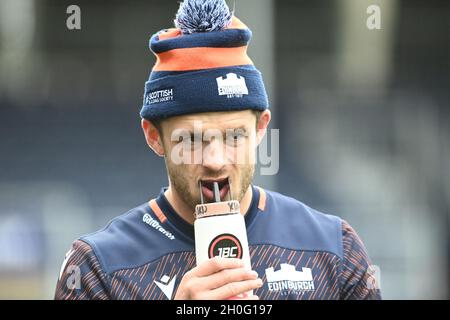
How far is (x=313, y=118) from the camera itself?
296 inches

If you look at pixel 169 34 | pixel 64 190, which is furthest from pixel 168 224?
pixel 64 190

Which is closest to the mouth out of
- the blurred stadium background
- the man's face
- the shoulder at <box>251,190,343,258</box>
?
the man's face

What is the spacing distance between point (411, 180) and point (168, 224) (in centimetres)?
Answer: 517

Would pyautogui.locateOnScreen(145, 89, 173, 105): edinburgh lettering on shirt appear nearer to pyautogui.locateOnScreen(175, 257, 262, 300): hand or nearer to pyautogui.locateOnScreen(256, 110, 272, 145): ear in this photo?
pyautogui.locateOnScreen(256, 110, 272, 145): ear

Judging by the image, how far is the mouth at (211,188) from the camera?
85.3 inches

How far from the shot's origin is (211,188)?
7.14ft

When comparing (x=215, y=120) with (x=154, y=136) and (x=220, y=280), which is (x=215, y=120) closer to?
(x=154, y=136)

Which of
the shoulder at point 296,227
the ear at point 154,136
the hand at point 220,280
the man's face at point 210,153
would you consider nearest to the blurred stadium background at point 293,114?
the shoulder at point 296,227

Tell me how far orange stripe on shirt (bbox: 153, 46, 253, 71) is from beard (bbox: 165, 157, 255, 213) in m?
0.26

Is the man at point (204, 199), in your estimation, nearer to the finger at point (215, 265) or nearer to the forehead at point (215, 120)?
the forehead at point (215, 120)

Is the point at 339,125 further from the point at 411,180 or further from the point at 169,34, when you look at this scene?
the point at 169,34

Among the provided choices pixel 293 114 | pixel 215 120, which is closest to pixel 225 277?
pixel 215 120

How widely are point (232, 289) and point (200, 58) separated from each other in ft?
2.15

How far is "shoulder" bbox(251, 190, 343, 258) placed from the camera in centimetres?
238
